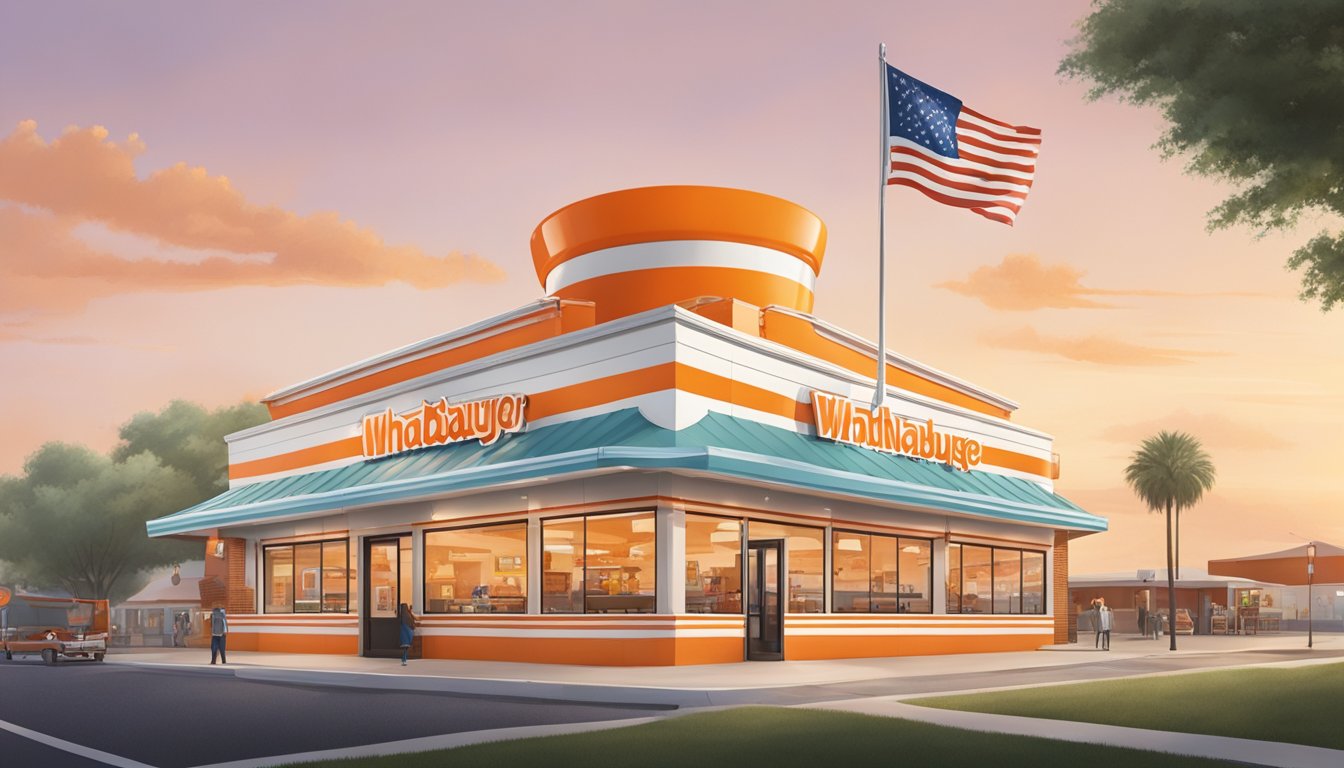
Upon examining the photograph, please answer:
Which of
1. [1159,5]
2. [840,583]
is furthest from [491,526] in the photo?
[1159,5]

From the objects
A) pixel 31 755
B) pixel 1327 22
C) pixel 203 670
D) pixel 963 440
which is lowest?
pixel 203 670

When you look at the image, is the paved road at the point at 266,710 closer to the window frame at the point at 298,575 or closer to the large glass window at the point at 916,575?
the large glass window at the point at 916,575

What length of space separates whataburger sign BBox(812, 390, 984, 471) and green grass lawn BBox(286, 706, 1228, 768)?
49.5 ft

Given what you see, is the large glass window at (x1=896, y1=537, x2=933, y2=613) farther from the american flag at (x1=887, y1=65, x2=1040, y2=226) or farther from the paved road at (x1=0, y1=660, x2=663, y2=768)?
the paved road at (x1=0, y1=660, x2=663, y2=768)

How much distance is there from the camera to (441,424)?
3133cm

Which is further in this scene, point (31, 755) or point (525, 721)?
point (525, 721)

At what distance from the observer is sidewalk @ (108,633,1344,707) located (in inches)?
795

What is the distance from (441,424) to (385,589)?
5066mm

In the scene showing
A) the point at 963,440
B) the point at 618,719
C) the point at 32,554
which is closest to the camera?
the point at 618,719

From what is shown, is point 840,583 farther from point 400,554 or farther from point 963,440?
point 400,554

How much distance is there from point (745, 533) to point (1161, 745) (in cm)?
1443

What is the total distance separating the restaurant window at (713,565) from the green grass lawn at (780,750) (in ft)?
35.9

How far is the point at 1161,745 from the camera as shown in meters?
14.3

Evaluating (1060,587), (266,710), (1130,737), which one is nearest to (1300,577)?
(1060,587)
